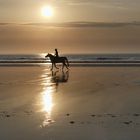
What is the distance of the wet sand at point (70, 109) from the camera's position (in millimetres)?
11023

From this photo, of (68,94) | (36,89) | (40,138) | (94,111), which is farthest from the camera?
(36,89)

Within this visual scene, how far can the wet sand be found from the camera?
11.0 m

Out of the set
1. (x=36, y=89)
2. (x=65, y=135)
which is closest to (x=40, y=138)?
(x=65, y=135)

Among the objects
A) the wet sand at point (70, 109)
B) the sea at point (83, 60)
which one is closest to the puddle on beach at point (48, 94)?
the wet sand at point (70, 109)

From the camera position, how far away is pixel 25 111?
1351cm

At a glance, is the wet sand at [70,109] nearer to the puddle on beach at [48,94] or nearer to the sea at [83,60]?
the puddle on beach at [48,94]

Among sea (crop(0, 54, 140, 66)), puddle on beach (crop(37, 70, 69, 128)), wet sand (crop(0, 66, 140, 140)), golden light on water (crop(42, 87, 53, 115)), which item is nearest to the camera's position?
wet sand (crop(0, 66, 140, 140))

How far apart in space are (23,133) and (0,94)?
646 cm

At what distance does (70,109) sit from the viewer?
1379 cm

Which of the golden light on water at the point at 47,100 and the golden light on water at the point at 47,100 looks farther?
the golden light on water at the point at 47,100

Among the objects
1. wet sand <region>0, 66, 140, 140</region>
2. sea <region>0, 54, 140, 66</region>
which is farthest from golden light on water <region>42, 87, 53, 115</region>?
sea <region>0, 54, 140, 66</region>

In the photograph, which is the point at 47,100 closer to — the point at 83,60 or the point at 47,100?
the point at 47,100

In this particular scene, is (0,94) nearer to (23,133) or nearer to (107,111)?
(107,111)

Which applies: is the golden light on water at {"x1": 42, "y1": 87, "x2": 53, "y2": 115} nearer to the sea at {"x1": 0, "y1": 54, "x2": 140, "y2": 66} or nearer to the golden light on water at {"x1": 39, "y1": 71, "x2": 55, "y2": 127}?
the golden light on water at {"x1": 39, "y1": 71, "x2": 55, "y2": 127}
